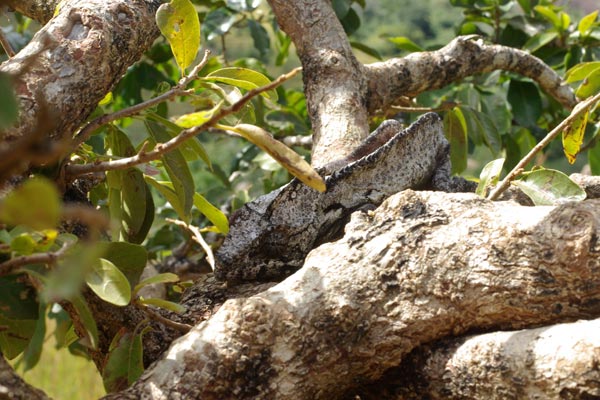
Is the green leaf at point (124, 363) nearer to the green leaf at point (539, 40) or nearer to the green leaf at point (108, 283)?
the green leaf at point (108, 283)

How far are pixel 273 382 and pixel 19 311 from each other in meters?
0.24

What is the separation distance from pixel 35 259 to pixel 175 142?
0.15 metres

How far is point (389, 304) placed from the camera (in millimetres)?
823

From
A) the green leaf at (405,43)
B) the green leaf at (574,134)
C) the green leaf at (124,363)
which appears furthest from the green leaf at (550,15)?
the green leaf at (124,363)

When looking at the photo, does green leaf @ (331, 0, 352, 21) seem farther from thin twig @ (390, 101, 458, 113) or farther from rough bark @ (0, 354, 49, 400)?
rough bark @ (0, 354, 49, 400)

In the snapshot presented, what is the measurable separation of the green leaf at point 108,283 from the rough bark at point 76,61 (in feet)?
0.40

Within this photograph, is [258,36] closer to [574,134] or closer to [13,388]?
[574,134]

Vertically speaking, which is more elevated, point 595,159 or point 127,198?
point 127,198

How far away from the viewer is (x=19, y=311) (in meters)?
0.79

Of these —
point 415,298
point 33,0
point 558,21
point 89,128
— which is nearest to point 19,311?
point 89,128

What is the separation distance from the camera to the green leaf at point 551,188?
0.97m

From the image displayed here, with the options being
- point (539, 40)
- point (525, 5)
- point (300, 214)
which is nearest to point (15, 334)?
point (300, 214)

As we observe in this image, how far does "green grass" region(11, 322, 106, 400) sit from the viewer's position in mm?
3562

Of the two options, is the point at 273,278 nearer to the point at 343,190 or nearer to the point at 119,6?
the point at 343,190
